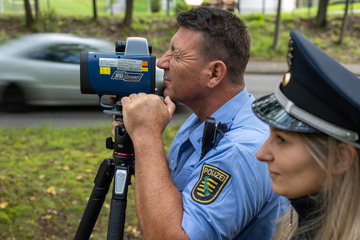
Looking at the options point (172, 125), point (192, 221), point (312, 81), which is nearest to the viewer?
point (312, 81)

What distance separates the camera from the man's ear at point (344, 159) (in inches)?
47.5

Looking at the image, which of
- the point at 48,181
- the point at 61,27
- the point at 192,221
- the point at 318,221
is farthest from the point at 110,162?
the point at 61,27

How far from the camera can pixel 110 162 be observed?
2115 millimetres

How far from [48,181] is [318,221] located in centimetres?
334

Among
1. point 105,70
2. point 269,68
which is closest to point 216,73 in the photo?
point 105,70

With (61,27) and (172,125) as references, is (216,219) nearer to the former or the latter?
(172,125)

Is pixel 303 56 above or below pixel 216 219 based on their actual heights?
above

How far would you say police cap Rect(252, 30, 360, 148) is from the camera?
47.9 inches

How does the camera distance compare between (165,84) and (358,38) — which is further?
(358,38)

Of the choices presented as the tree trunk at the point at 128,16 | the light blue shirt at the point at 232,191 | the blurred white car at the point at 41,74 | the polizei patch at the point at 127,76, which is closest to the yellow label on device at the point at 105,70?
the polizei patch at the point at 127,76

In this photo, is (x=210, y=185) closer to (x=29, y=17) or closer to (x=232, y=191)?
(x=232, y=191)

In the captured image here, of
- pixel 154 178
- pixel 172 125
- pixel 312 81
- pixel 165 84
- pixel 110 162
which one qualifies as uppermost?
pixel 312 81

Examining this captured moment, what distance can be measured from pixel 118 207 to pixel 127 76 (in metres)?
0.54

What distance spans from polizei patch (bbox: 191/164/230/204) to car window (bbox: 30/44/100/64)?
6.48 m
